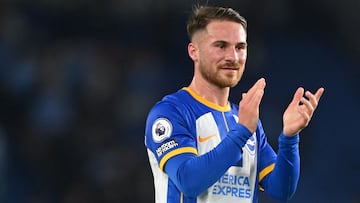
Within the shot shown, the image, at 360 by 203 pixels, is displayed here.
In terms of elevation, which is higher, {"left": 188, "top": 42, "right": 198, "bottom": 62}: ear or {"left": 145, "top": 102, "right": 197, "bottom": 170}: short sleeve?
{"left": 188, "top": 42, "right": 198, "bottom": 62}: ear

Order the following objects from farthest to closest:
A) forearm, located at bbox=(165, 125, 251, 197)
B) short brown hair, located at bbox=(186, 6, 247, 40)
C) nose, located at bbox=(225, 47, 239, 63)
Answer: short brown hair, located at bbox=(186, 6, 247, 40) → nose, located at bbox=(225, 47, 239, 63) → forearm, located at bbox=(165, 125, 251, 197)

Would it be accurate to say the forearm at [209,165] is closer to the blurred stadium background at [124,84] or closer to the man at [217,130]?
the man at [217,130]

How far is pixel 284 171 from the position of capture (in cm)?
353

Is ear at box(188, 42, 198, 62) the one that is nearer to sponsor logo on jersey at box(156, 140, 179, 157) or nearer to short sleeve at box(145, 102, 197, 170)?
short sleeve at box(145, 102, 197, 170)

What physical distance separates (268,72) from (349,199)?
172 centimetres

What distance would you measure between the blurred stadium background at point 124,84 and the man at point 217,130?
3.16 meters

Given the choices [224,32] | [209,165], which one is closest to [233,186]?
[209,165]

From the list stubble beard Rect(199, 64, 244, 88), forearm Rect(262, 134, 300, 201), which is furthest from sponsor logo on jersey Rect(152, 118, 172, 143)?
forearm Rect(262, 134, 300, 201)

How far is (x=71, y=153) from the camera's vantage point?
23.1 feet

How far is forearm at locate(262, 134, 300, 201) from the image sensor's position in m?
3.48

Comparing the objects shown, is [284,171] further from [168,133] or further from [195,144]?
[168,133]

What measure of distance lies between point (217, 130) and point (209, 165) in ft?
1.28

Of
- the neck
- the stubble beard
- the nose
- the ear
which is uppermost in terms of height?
the ear

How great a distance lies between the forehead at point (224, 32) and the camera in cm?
348
